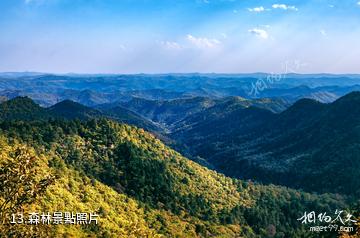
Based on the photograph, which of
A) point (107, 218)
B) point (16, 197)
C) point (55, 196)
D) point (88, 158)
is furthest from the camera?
point (88, 158)

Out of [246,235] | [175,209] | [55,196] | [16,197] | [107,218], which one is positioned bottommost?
[246,235]

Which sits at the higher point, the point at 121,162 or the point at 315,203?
the point at 121,162

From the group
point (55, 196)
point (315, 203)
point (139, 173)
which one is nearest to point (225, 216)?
point (139, 173)

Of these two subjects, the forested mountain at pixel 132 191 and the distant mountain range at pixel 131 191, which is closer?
the distant mountain range at pixel 131 191

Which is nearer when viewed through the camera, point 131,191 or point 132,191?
point 131,191

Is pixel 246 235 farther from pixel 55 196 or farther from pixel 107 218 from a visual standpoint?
pixel 55 196

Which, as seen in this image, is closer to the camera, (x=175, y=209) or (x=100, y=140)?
(x=175, y=209)

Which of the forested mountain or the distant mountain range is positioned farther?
the forested mountain

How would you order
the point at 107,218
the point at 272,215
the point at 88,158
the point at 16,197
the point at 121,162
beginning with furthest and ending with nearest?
the point at 272,215 < the point at 121,162 < the point at 88,158 < the point at 107,218 < the point at 16,197
